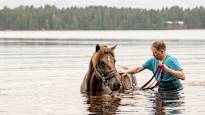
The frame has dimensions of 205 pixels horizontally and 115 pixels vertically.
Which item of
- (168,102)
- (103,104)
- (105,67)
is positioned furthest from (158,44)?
(103,104)

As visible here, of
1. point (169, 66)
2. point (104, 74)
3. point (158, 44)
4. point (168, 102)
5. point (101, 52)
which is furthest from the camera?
point (169, 66)

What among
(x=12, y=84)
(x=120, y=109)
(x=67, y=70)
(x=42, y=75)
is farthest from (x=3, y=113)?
(x=67, y=70)

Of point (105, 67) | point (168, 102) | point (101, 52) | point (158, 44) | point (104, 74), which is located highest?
point (158, 44)

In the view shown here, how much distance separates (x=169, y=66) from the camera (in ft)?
60.9

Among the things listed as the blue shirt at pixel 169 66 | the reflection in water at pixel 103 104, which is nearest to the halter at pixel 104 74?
the reflection in water at pixel 103 104

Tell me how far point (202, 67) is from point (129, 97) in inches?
561

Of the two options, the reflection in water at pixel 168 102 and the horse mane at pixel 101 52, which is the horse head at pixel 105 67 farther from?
the reflection in water at pixel 168 102

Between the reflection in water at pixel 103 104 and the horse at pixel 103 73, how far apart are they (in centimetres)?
21

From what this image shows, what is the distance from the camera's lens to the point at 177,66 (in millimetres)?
18562

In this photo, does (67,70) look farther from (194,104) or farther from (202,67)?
(194,104)

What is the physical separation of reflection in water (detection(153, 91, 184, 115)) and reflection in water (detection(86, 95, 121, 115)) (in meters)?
0.99

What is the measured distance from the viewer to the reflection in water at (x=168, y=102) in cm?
1586

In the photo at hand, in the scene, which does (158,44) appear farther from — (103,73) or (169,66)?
(103,73)

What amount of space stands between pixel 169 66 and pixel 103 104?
233 centimetres
